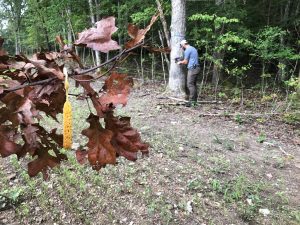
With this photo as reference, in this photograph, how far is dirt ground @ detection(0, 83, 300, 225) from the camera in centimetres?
378

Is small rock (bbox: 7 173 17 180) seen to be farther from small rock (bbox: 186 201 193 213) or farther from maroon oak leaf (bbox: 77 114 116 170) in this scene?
maroon oak leaf (bbox: 77 114 116 170)

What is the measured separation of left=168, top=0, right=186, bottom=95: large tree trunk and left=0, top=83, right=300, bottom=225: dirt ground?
3077mm

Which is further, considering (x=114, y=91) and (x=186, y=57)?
(x=186, y=57)

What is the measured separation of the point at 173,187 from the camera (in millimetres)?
4355

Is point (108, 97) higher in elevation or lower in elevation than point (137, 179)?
higher

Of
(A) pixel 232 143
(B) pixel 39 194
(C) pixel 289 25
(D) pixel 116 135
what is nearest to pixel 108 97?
(D) pixel 116 135

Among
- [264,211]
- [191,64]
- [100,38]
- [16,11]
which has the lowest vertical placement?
[264,211]

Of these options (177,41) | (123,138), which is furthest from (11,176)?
(177,41)

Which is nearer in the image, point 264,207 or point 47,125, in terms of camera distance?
point 264,207

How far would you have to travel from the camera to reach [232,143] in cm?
633

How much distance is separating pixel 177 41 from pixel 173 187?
574 cm

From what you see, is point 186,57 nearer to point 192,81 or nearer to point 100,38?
point 192,81

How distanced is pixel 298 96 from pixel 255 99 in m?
2.34

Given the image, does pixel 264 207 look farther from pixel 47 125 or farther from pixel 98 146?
pixel 47 125
